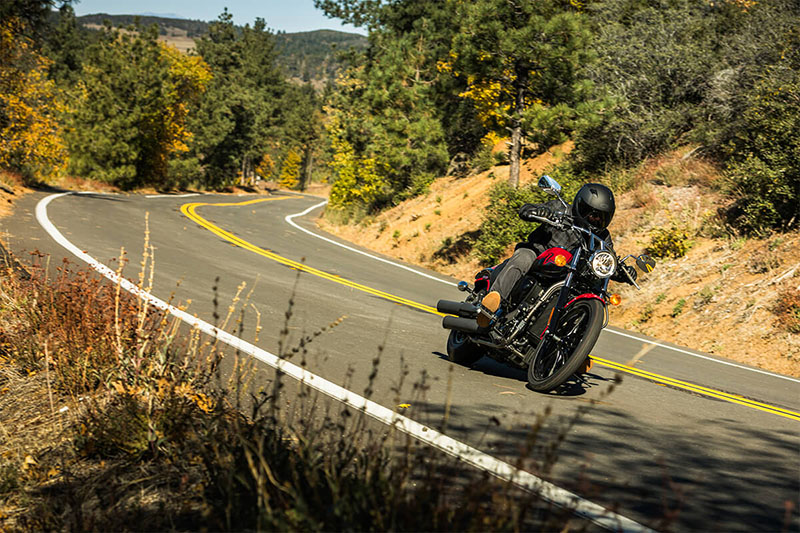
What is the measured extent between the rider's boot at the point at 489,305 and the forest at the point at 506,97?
9797mm

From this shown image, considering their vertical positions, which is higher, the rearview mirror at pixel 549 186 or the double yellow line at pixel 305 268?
the rearview mirror at pixel 549 186

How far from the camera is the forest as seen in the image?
17.7m

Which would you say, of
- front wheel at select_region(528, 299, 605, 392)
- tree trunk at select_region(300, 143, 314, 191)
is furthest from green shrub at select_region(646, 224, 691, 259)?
tree trunk at select_region(300, 143, 314, 191)

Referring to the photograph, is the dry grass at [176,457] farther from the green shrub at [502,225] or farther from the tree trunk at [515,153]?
the tree trunk at [515,153]

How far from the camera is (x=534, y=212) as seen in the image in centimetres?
670

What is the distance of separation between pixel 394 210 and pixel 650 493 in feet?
86.1

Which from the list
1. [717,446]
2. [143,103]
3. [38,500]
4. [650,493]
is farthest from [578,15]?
[143,103]

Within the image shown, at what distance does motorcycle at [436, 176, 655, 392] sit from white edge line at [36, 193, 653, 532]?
68.8 inches

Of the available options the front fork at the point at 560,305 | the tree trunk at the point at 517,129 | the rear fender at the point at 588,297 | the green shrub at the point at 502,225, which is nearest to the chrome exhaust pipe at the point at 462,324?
the front fork at the point at 560,305

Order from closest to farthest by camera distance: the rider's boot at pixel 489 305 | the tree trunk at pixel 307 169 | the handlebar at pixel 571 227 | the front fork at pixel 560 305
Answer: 1. the front fork at pixel 560 305
2. the handlebar at pixel 571 227
3. the rider's boot at pixel 489 305
4. the tree trunk at pixel 307 169

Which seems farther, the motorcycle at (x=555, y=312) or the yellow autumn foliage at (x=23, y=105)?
the yellow autumn foliage at (x=23, y=105)

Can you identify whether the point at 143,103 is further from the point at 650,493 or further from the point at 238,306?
the point at 650,493

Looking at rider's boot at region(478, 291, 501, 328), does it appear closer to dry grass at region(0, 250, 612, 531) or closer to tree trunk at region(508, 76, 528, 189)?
dry grass at region(0, 250, 612, 531)

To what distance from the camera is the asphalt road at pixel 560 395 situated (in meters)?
4.04
